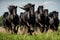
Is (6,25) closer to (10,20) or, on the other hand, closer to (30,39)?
(10,20)

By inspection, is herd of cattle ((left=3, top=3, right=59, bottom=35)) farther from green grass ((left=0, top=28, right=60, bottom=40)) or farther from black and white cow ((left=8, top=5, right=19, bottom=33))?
green grass ((left=0, top=28, right=60, bottom=40))

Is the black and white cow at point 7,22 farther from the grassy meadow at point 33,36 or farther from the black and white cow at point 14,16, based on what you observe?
the grassy meadow at point 33,36

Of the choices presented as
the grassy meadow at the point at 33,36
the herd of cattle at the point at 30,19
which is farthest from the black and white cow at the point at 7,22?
the grassy meadow at the point at 33,36

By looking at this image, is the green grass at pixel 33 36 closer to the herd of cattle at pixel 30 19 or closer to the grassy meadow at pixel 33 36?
the grassy meadow at pixel 33 36

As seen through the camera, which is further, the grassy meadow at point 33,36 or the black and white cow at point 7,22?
the black and white cow at point 7,22

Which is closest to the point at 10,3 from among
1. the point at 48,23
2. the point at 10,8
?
the point at 10,8

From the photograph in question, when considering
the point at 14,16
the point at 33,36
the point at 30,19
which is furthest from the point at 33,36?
the point at 14,16

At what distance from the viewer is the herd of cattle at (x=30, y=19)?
7320 millimetres

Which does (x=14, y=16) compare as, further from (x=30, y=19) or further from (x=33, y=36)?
(x=33, y=36)

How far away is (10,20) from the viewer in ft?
24.2

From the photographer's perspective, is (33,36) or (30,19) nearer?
(33,36)

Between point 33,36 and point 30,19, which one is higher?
point 30,19

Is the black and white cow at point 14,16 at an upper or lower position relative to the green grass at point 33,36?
upper

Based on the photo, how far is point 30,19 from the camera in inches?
288
